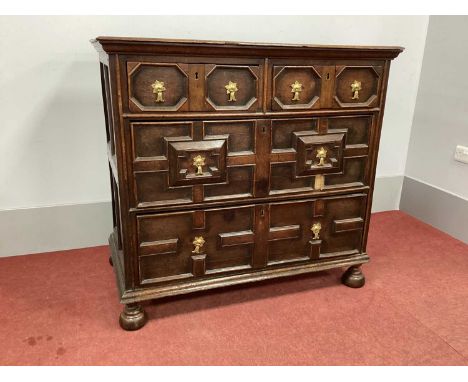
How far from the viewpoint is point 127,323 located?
174 centimetres

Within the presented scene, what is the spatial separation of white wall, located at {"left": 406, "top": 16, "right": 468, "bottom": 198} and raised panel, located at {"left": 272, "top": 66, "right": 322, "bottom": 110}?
138cm

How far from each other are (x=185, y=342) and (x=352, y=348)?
0.67 m

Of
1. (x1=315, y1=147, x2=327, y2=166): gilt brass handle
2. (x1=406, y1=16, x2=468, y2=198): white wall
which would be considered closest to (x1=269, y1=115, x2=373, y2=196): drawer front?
(x1=315, y1=147, x2=327, y2=166): gilt brass handle

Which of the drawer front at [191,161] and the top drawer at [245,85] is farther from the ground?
the top drawer at [245,85]

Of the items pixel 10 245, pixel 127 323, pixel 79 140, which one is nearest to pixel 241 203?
pixel 127 323

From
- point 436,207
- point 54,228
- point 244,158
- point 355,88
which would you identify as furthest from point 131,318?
point 436,207

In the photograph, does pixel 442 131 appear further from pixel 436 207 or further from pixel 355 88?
pixel 355 88

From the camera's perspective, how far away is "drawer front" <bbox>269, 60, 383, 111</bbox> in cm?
168

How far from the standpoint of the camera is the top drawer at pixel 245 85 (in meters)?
1.52

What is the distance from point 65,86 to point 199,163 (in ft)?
3.33

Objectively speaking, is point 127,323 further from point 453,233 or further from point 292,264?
point 453,233

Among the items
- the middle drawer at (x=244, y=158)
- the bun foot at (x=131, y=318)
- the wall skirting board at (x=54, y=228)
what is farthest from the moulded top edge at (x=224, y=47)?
the wall skirting board at (x=54, y=228)

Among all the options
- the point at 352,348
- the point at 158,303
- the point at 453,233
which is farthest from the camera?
the point at 453,233

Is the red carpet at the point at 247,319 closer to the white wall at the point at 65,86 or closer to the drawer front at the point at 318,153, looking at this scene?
the white wall at the point at 65,86
